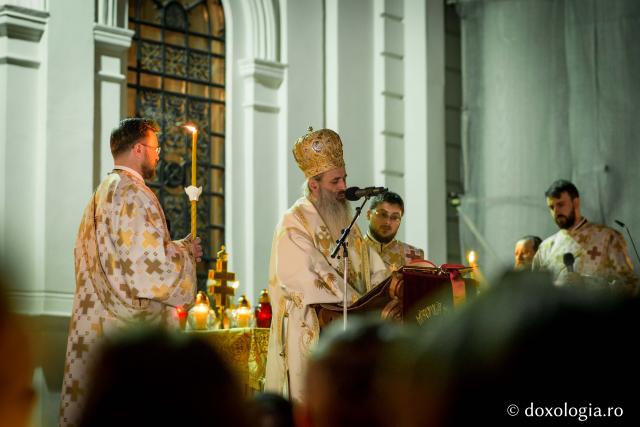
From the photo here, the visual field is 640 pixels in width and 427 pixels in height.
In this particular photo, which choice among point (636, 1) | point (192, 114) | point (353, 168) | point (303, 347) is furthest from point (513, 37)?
point (303, 347)

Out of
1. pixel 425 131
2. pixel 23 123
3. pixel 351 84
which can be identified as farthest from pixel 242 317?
pixel 425 131

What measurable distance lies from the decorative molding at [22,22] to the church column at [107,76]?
1.90 ft

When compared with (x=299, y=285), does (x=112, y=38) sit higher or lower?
higher

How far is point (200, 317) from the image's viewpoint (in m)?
9.06

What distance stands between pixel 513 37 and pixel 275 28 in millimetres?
2991

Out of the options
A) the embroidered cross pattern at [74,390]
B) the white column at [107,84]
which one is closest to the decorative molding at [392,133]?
the white column at [107,84]

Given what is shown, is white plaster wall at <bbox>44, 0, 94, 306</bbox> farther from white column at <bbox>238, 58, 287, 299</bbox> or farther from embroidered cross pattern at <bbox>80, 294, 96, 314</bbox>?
embroidered cross pattern at <bbox>80, 294, 96, 314</bbox>

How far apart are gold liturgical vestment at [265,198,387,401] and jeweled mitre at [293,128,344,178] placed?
0.41m

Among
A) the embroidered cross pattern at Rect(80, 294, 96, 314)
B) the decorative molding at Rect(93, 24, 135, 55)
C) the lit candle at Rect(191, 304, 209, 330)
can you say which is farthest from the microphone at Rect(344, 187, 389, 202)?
the decorative molding at Rect(93, 24, 135, 55)

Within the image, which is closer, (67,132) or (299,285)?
(299,285)

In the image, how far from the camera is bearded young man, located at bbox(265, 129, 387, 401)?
6883 millimetres

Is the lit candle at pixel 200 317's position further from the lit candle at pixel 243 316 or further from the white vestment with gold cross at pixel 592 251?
the white vestment with gold cross at pixel 592 251

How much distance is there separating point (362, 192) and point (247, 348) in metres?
2.35

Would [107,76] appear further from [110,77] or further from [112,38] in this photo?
[112,38]
